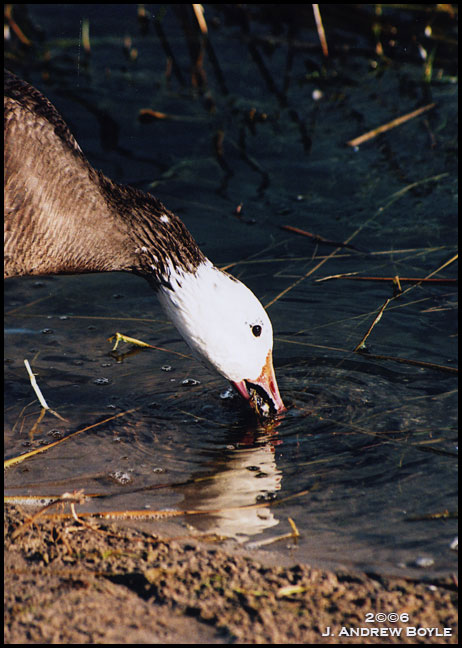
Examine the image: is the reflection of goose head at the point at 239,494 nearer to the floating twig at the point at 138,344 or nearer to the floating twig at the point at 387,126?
the floating twig at the point at 138,344

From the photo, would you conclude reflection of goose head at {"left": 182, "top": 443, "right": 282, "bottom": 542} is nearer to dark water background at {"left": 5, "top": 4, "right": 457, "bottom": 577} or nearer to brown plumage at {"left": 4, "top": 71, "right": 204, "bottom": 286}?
dark water background at {"left": 5, "top": 4, "right": 457, "bottom": 577}

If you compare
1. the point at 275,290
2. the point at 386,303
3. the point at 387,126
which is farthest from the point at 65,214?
the point at 387,126

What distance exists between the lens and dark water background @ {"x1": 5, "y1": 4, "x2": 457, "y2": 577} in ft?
11.2

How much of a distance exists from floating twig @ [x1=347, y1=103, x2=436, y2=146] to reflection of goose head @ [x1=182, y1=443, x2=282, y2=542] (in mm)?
3975

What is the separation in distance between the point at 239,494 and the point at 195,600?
0.90 meters

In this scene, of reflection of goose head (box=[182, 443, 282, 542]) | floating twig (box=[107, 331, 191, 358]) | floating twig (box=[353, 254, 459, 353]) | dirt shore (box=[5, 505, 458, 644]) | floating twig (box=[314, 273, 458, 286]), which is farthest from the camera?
floating twig (box=[314, 273, 458, 286])

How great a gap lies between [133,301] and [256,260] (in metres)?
0.95

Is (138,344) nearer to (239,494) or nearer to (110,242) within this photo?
(110,242)

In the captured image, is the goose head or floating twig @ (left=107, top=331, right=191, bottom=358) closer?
the goose head

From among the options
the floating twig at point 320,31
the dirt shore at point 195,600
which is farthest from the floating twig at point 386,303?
the floating twig at point 320,31

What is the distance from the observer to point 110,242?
4.07 m

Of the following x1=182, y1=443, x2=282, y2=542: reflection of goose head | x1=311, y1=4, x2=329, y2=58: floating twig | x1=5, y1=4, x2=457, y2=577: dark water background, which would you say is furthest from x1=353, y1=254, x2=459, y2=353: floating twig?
x1=311, y1=4, x2=329, y2=58: floating twig

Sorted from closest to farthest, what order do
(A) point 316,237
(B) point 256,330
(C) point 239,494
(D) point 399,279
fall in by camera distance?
(C) point 239,494, (B) point 256,330, (D) point 399,279, (A) point 316,237

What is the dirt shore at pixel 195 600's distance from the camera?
2420mm
